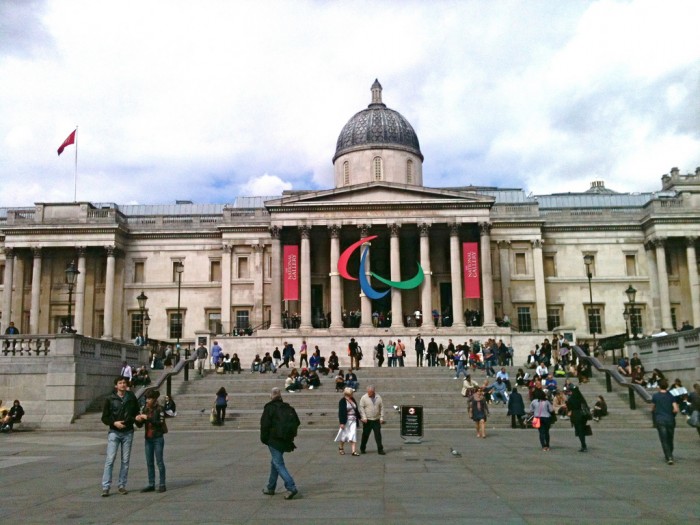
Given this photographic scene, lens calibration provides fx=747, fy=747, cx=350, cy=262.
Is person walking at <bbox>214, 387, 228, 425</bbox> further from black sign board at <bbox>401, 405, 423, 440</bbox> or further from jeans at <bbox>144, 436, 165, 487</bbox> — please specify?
jeans at <bbox>144, 436, 165, 487</bbox>

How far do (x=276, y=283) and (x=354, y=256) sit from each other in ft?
19.3

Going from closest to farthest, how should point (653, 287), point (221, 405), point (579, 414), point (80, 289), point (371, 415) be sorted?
point (579, 414)
point (371, 415)
point (221, 405)
point (80, 289)
point (653, 287)

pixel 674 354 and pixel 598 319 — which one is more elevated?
pixel 598 319

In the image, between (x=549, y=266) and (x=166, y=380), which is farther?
(x=549, y=266)

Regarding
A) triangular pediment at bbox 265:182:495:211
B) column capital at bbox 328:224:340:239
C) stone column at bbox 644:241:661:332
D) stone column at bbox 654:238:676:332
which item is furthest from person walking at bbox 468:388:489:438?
stone column at bbox 644:241:661:332

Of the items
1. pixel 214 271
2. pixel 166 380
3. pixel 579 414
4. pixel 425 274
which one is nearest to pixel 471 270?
pixel 425 274

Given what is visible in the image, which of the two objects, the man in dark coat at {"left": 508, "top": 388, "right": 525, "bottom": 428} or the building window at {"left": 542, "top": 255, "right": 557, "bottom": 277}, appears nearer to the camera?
the man in dark coat at {"left": 508, "top": 388, "right": 525, "bottom": 428}

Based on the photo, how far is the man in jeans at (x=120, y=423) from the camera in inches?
502

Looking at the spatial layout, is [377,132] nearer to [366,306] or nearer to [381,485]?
[366,306]

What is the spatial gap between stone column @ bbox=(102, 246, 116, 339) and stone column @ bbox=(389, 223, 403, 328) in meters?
21.7

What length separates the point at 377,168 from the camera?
187 ft

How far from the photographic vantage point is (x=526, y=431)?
88.2 feet

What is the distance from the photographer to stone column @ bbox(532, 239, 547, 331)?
56375 millimetres

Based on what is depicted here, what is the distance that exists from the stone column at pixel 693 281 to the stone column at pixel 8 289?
50.7 meters
